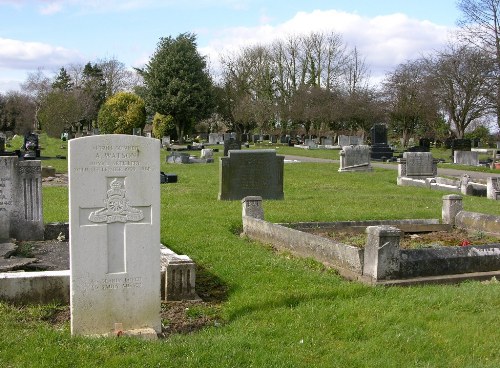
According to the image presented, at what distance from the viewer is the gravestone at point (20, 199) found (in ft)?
31.8

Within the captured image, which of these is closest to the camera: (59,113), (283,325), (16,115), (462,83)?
(283,325)

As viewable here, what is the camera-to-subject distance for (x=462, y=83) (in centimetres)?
4256

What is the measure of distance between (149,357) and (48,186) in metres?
15.4

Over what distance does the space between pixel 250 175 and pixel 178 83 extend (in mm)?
44866

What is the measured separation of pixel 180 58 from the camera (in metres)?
60.3

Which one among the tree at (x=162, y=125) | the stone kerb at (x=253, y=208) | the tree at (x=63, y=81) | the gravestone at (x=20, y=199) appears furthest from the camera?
the tree at (x=63, y=81)

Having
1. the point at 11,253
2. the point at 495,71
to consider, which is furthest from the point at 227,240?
the point at 495,71

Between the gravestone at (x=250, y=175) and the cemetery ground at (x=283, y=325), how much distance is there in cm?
587

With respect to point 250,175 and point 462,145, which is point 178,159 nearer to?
point 250,175

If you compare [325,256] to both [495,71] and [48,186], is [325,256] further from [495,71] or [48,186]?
[495,71]

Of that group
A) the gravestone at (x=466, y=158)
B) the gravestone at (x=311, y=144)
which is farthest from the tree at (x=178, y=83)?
the gravestone at (x=466, y=158)

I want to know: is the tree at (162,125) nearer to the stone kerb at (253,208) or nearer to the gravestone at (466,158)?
the gravestone at (466,158)

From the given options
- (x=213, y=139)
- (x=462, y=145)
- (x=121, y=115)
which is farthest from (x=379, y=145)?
(x=121, y=115)

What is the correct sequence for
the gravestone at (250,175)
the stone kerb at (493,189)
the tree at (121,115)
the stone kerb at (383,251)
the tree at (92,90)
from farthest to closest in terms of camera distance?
the tree at (92,90), the tree at (121,115), the stone kerb at (493,189), the gravestone at (250,175), the stone kerb at (383,251)
